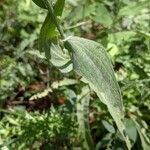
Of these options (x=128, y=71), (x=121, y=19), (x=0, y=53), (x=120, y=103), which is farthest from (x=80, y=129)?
(x=121, y=19)

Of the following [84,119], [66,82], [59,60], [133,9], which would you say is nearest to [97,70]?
[59,60]

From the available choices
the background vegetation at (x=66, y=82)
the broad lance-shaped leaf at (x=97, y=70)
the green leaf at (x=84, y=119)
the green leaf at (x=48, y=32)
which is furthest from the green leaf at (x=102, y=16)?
the broad lance-shaped leaf at (x=97, y=70)

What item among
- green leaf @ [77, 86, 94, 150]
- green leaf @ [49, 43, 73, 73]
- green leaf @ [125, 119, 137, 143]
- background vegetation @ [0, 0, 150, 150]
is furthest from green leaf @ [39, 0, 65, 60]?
green leaf @ [125, 119, 137, 143]

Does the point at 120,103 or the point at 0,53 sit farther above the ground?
the point at 120,103

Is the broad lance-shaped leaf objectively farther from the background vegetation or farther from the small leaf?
the small leaf

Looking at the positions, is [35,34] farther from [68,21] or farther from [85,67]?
[85,67]

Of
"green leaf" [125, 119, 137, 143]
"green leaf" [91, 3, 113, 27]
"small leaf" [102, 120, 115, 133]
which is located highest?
"green leaf" [91, 3, 113, 27]
